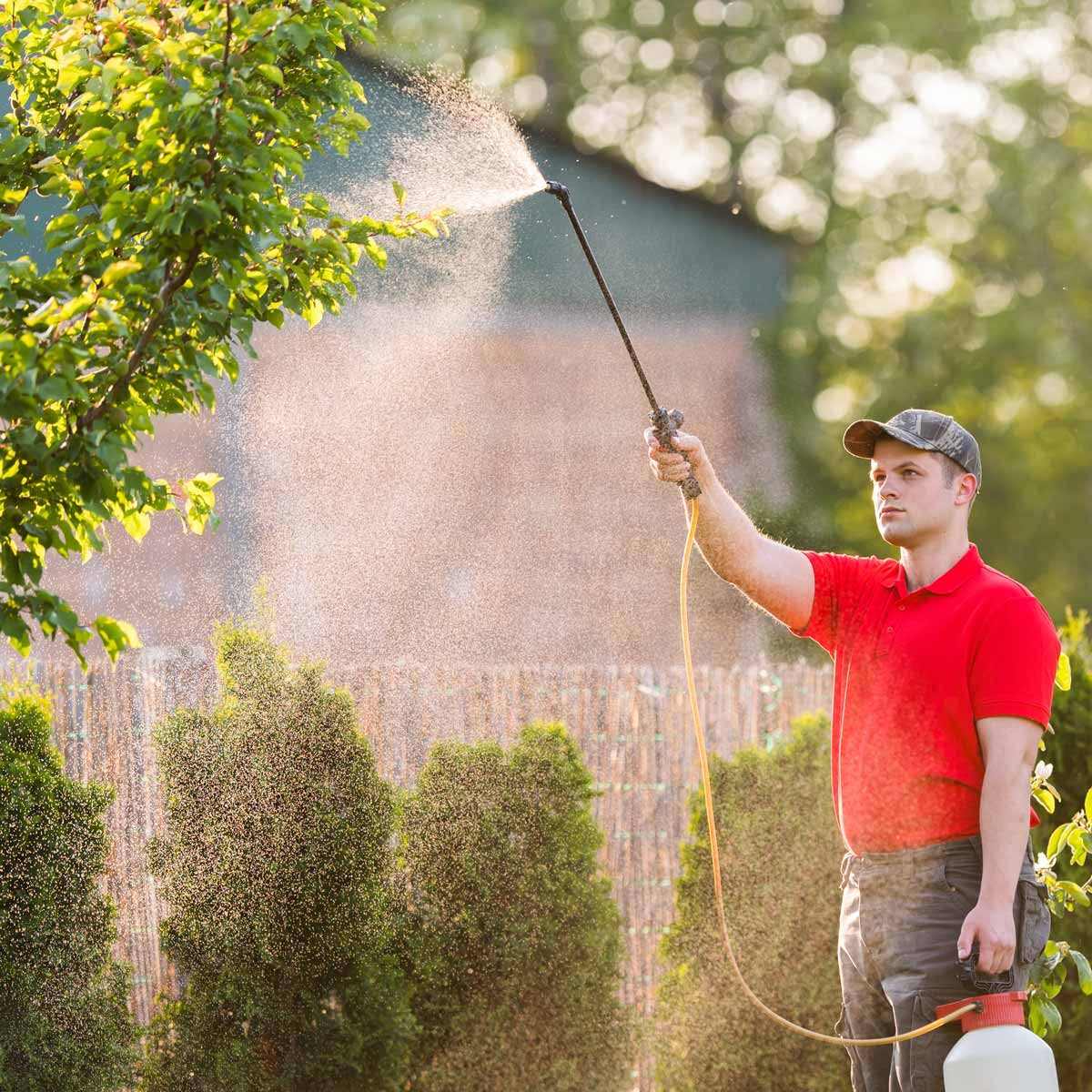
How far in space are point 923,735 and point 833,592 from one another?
479 millimetres

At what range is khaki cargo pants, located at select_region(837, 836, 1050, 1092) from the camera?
2.60 meters

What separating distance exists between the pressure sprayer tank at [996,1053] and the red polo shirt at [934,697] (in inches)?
13.4

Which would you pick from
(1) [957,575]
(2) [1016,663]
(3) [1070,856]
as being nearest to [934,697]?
(2) [1016,663]

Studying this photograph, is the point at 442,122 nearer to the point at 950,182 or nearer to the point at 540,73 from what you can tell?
the point at 540,73

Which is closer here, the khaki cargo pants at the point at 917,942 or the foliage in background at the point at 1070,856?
the khaki cargo pants at the point at 917,942

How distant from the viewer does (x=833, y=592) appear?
3066 mm

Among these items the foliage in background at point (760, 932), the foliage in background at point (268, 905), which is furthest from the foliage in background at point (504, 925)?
the foliage in background at point (760, 932)

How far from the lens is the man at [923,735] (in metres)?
2.58

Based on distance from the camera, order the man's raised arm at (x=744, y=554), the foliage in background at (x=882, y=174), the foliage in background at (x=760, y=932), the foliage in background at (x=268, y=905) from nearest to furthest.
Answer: the man's raised arm at (x=744, y=554), the foliage in background at (x=268, y=905), the foliage in background at (x=760, y=932), the foliage in background at (x=882, y=174)

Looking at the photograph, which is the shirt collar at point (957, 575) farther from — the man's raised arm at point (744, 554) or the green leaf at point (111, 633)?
the green leaf at point (111, 633)

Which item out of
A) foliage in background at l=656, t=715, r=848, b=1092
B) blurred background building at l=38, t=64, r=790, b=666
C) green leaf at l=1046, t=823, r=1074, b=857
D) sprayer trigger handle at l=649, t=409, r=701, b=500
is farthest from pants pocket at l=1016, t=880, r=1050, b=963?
blurred background building at l=38, t=64, r=790, b=666

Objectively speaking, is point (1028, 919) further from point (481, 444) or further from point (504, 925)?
point (481, 444)

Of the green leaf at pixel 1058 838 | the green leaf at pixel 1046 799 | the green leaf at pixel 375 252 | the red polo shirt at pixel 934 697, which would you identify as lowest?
the green leaf at pixel 1058 838

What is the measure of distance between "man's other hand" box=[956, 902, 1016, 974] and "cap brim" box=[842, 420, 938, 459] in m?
0.97
